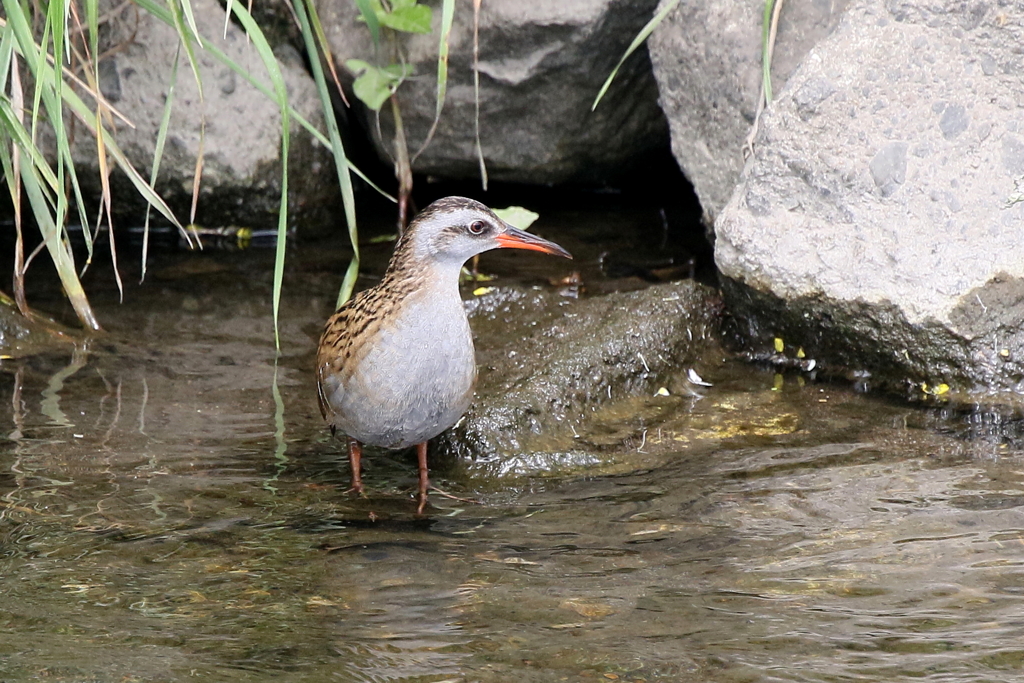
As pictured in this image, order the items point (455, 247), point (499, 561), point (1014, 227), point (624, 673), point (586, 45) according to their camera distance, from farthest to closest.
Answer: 1. point (586, 45)
2. point (1014, 227)
3. point (455, 247)
4. point (499, 561)
5. point (624, 673)

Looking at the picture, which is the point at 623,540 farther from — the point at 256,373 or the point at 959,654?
the point at 256,373

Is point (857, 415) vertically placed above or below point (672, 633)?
above

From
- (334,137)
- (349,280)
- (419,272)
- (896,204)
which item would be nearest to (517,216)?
(349,280)

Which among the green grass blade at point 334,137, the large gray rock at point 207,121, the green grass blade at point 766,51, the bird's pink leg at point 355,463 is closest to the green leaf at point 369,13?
the green grass blade at point 334,137

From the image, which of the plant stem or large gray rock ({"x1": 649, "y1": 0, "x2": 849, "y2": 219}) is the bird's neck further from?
the plant stem

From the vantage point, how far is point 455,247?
4316 mm

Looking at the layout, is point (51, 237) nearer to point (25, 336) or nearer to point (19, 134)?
point (19, 134)

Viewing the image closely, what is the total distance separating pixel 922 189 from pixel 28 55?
3.62m

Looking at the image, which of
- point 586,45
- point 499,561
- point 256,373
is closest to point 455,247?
point 499,561

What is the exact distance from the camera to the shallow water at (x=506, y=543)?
3188 mm

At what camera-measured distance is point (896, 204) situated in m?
5.02

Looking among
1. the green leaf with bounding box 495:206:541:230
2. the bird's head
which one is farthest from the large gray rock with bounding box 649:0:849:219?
the bird's head

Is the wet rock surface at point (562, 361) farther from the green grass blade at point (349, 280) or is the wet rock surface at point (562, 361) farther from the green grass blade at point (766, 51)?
the green grass blade at point (766, 51)

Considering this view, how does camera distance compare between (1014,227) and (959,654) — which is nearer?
(959,654)
